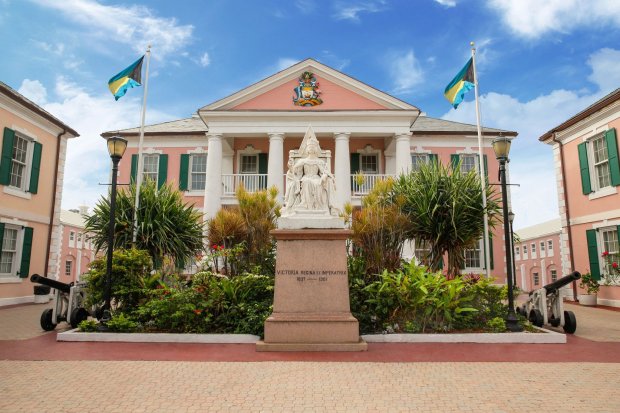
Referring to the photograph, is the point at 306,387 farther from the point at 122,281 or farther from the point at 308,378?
the point at 122,281

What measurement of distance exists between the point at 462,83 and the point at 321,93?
6561mm

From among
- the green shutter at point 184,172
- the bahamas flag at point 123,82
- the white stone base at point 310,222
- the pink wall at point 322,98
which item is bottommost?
the white stone base at point 310,222

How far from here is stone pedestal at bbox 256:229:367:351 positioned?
6.46 m

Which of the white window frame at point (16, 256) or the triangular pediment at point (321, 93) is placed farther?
the triangular pediment at point (321, 93)

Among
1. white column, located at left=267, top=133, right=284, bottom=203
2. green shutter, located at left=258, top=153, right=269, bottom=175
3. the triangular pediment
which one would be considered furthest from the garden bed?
green shutter, located at left=258, top=153, right=269, bottom=175

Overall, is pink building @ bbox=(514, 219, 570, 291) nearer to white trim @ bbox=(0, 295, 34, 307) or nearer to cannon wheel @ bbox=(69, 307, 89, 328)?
cannon wheel @ bbox=(69, 307, 89, 328)

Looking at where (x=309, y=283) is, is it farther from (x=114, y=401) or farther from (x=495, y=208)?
(x=495, y=208)

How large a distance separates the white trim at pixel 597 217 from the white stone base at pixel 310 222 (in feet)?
37.7

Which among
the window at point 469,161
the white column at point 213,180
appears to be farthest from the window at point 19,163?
the window at point 469,161

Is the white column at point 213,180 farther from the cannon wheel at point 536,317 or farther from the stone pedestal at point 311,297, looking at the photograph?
the cannon wheel at point 536,317

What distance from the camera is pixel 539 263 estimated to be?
115 feet

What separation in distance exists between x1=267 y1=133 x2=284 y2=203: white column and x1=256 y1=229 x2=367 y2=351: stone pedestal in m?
10.4

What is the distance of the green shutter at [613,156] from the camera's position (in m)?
13.5

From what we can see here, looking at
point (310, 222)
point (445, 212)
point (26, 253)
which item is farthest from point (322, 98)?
point (310, 222)
